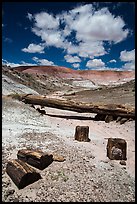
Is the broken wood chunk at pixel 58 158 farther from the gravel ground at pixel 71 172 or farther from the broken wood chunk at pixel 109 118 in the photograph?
the broken wood chunk at pixel 109 118

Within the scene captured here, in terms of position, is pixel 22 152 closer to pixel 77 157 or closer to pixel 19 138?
pixel 77 157

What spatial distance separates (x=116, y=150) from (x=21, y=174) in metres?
2.47

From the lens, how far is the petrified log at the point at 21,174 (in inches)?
141

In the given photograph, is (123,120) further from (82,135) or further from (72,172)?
(72,172)

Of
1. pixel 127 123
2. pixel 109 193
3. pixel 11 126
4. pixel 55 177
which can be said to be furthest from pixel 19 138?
pixel 127 123

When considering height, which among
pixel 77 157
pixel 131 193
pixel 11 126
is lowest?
pixel 131 193

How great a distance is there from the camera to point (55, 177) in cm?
402

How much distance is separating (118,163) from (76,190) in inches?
62.6

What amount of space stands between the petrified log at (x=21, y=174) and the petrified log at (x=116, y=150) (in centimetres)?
201

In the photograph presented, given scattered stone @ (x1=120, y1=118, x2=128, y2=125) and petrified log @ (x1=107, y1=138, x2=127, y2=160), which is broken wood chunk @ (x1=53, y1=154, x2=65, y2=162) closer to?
petrified log @ (x1=107, y1=138, x2=127, y2=160)

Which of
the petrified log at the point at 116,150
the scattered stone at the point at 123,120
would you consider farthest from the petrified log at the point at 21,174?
the scattered stone at the point at 123,120

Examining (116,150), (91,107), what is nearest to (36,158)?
(116,150)

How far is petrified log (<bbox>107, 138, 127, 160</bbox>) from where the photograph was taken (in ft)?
16.9

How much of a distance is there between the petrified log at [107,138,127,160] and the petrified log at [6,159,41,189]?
6.58 feet
